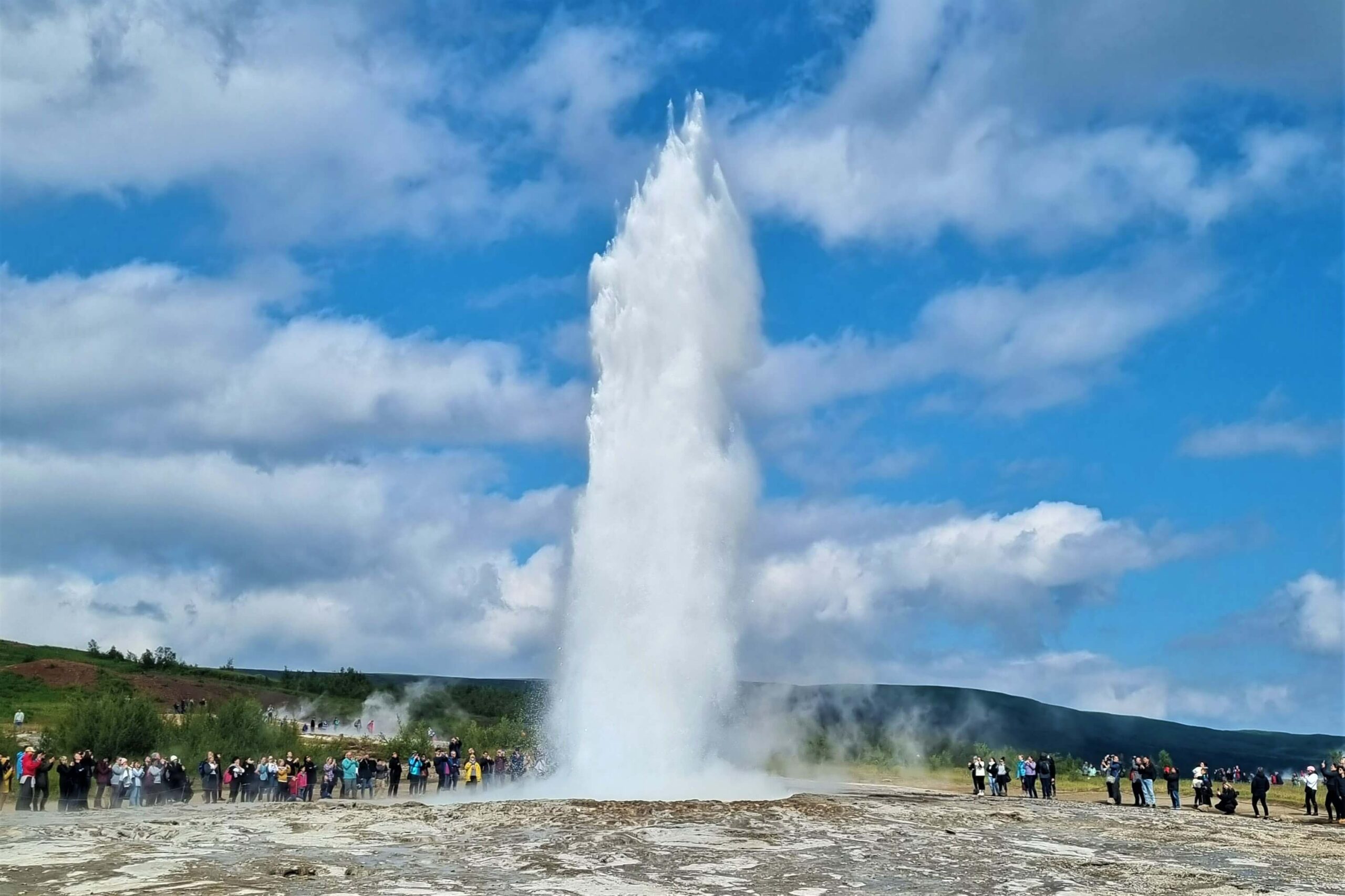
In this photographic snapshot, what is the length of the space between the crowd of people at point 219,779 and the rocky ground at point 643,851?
1.45m

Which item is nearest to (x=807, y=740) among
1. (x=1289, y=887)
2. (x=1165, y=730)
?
(x=1289, y=887)

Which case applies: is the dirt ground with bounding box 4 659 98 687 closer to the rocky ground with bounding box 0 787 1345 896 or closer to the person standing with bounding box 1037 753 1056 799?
the rocky ground with bounding box 0 787 1345 896

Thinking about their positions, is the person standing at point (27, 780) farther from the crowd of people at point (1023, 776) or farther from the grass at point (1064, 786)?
the grass at point (1064, 786)

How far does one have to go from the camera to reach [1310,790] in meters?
29.9

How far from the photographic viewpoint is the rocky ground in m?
15.0

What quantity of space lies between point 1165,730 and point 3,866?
186 m

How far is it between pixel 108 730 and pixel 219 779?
332 inches

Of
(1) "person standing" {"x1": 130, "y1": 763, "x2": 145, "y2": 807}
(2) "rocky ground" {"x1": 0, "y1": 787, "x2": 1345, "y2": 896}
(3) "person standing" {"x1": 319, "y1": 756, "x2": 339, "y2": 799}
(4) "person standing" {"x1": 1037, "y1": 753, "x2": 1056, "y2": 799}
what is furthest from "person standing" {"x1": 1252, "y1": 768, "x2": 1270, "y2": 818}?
(1) "person standing" {"x1": 130, "y1": 763, "x2": 145, "y2": 807}

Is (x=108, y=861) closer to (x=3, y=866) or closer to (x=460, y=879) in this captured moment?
(x=3, y=866)

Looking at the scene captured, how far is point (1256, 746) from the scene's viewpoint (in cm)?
18638

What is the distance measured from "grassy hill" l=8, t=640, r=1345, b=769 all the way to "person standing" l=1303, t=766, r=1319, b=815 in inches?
550

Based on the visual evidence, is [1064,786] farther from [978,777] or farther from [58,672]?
[58,672]

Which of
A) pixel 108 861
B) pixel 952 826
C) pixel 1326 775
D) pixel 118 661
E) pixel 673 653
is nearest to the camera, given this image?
pixel 108 861

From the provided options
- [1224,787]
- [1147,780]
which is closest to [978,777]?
[1147,780]
